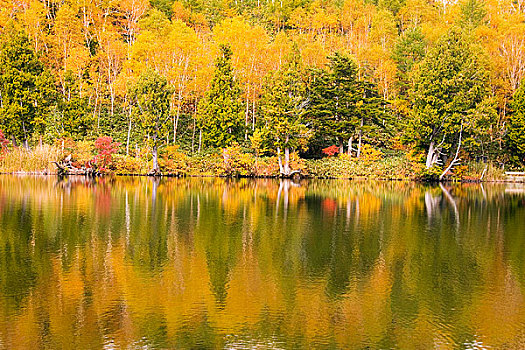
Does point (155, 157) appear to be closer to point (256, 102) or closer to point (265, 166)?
point (265, 166)

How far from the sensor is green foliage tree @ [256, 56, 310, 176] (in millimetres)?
41188

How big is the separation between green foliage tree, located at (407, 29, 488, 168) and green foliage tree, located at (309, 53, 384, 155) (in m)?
4.18

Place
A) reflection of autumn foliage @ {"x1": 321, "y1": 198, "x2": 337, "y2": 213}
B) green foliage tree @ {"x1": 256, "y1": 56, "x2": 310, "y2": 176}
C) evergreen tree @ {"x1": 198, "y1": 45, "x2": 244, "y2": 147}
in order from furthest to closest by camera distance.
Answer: evergreen tree @ {"x1": 198, "y1": 45, "x2": 244, "y2": 147}, green foliage tree @ {"x1": 256, "y1": 56, "x2": 310, "y2": 176}, reflection of autumn foliage @ {"x1": 321, "y1": 198, "x2": 337, "y2": 213}

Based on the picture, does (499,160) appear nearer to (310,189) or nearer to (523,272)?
(310,189)

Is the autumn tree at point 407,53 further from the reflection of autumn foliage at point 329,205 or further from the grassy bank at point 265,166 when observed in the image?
the reflection of autumn foliage at point 329,205

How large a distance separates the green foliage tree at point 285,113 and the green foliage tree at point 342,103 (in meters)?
2.88

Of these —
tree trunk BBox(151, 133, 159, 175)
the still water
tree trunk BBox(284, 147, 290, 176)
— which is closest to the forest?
tree trunk BBox(151, 133, 159, 175)

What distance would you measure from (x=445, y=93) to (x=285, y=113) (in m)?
11.6

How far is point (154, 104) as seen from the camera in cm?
4094

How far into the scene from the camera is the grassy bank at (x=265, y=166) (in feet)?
138

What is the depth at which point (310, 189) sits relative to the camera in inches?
1278

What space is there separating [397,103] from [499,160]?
34.1ft

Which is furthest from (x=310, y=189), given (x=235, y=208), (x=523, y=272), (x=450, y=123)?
(x=523, y=272)

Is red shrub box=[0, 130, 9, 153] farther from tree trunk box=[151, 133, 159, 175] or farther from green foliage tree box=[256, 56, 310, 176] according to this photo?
green foliage tree box=[256, 56, 310, 176]
